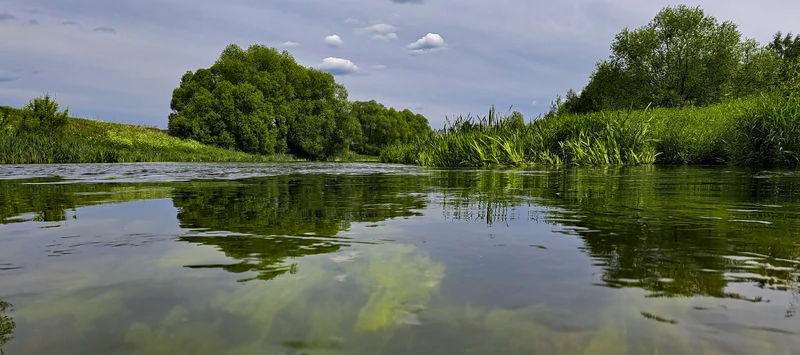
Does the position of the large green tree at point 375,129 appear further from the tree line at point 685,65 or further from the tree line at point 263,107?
the tree line at point 685,65

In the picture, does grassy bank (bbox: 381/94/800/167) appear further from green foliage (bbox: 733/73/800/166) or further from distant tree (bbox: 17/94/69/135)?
distant tree (bbox: 17/94/69/135)

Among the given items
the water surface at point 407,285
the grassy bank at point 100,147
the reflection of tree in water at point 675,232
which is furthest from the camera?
the grassy bank at point 100,147

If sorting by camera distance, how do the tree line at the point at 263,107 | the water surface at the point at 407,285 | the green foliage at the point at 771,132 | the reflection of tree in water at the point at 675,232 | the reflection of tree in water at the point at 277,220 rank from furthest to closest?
the tree line at the point at 263,107 < the green foliage at the point at 771,132 < the reflection of tree in water at the point at 277,220 < the reflection of tree in water at the point at 675,232 < the water surface at the point at 407,285

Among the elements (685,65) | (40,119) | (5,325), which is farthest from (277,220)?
(685,65)

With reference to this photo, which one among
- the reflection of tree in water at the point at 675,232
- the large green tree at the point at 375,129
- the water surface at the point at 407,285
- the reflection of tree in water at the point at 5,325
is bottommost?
the reflection of tree in water at the point at 5,325

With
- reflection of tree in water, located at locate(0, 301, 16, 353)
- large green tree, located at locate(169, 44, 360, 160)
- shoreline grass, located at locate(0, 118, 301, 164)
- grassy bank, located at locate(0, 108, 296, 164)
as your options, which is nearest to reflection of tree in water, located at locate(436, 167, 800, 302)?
reflection of tree in water, located at locate(0, 301, 16, 353)

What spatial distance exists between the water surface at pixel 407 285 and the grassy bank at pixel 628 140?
38.0 ft

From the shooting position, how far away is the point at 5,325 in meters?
1.12

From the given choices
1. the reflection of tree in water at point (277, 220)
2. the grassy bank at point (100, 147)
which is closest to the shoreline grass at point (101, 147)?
the grassy bank at point (100, 147)

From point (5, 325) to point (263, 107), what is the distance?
53.1 meters

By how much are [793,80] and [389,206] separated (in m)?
16.0

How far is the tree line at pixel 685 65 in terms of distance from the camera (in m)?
41.5

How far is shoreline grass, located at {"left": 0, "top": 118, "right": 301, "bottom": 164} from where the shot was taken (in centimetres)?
2264

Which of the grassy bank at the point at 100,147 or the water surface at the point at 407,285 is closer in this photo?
the water surface at the point at 407,285
